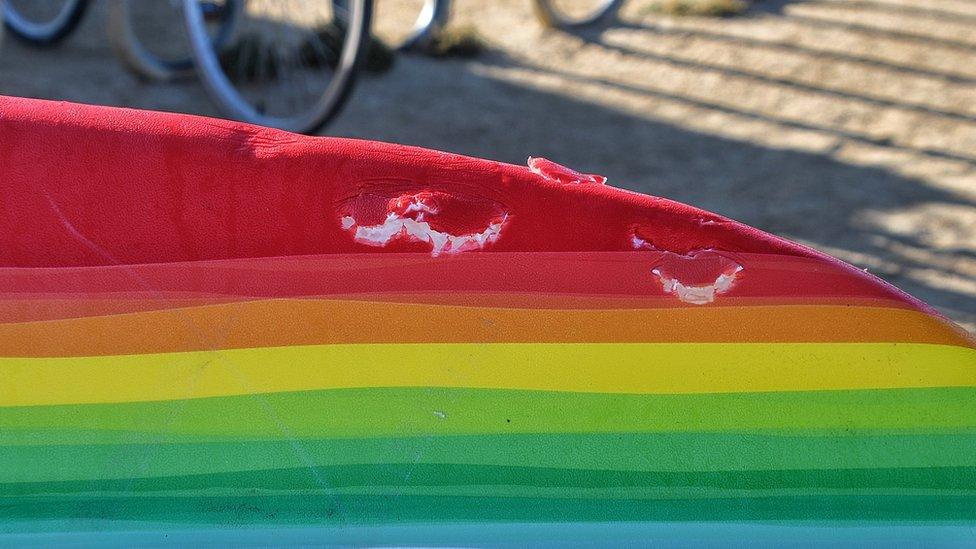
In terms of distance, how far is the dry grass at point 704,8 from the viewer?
538 cm

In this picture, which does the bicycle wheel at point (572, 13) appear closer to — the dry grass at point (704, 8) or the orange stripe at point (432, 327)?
the dry grass at point (704, 8)

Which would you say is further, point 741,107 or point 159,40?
point 159,40

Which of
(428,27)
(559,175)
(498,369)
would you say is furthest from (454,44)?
(498,369)

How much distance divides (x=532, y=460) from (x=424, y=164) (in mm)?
400

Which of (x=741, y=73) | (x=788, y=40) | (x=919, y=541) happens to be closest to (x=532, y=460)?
(x=919, y=541)

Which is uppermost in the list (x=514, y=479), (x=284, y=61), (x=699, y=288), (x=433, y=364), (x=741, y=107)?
(x=699, y=288)

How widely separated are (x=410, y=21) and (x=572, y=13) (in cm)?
78

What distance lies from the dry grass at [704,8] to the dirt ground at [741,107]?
7 cm

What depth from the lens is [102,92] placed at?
167 inches

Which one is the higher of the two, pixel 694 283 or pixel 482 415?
pixel 694 283

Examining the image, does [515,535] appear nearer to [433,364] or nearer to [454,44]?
[433,364]

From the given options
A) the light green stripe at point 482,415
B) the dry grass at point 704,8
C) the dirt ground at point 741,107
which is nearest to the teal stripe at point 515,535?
the light green stripe at point 482,415

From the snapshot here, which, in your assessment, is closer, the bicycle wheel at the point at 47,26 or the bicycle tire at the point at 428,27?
the bicycle wheel at the point at 47,26

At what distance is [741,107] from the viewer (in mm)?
4430
